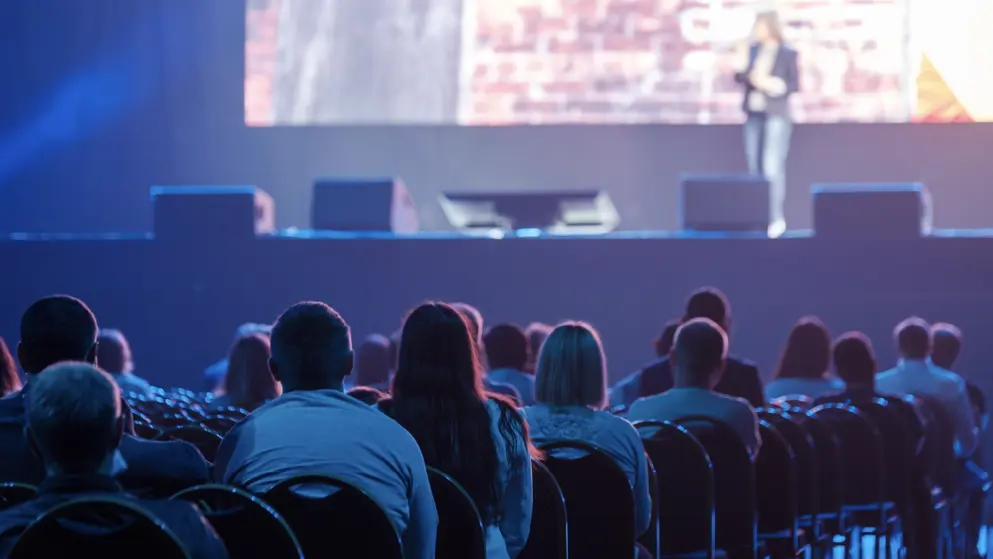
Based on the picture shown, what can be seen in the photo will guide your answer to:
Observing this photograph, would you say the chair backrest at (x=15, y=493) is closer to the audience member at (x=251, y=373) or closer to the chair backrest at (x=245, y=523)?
the chair backrest at (x=245, y=523)

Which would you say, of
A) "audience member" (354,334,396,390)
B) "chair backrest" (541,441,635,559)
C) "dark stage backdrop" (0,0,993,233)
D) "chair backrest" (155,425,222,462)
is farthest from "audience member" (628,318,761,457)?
"dark stage backdrop" (0,0,993,233)

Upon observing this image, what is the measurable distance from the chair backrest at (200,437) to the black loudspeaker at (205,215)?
421 cm

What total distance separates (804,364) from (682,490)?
1.89 meters

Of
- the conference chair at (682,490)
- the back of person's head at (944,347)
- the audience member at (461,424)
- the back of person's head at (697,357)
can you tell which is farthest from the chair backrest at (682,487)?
the back of person's head at (944,347)

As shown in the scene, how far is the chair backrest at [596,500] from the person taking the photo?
9.49 ft

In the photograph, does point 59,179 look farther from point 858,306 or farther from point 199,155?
point 858,306

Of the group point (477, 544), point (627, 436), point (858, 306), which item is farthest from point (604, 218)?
point (477, 544)

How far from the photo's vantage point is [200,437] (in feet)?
9.98

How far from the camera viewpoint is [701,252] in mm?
6965

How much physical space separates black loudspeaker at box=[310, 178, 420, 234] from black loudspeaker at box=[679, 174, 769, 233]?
5.33 feet

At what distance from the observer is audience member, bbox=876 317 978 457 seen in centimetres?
538

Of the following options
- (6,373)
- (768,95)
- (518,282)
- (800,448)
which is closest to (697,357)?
(800,448)

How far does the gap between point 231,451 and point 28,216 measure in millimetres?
8178

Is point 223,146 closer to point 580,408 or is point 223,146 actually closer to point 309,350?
point 580,408
